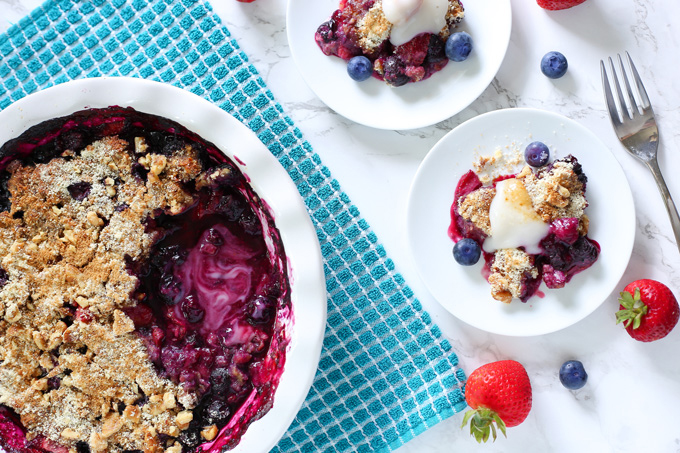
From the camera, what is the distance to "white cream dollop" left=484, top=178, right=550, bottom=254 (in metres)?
1.72

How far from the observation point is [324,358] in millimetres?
1866

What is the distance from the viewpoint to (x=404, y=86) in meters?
1.84

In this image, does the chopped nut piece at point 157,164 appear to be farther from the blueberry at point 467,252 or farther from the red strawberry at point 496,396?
the red strawberry at point 496,396

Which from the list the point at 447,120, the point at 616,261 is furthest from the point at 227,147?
the point at 616,261

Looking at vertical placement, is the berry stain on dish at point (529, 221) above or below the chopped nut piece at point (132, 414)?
above

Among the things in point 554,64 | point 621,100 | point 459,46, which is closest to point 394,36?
point 459,46

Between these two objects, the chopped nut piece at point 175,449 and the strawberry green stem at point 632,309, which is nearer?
the chopped nut piece at point 175,449

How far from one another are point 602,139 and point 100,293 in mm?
1506

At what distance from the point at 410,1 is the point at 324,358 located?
1.07 m

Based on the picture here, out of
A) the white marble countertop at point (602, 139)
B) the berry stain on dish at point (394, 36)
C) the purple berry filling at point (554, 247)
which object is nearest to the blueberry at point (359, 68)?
the berry stain on dish at point (394, 36)

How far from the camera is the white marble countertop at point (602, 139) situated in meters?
→ 1.85

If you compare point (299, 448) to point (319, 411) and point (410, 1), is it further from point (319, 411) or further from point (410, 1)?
point (410, 1)

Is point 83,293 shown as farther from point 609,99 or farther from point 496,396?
point 609,99

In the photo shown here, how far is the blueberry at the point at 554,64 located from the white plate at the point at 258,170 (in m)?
0.86
